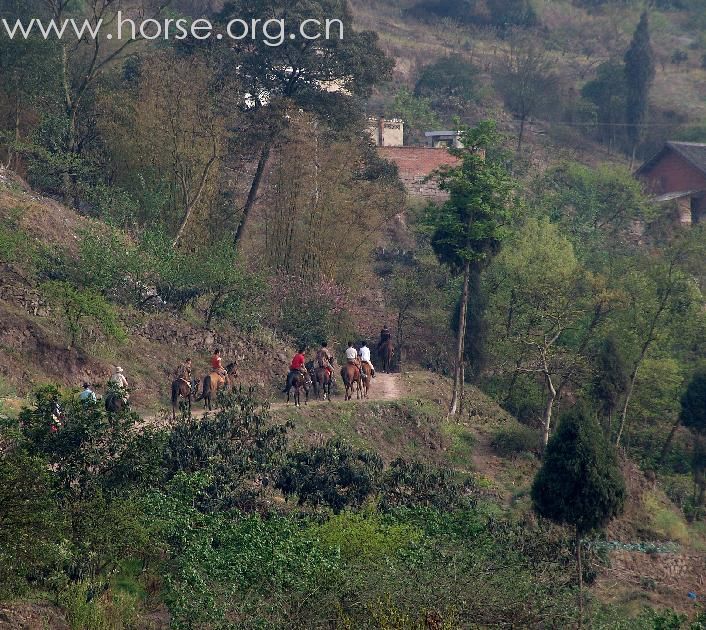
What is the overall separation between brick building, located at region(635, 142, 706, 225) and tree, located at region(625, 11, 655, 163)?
6799mm

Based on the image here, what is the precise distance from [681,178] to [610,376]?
77.8 ft

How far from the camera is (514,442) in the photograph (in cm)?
3002

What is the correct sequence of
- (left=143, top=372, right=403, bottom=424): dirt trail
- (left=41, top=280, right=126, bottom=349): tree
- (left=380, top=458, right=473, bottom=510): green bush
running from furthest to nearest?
(left=143, top=372, right=403, bottom=424): dirt trail < (left=41, top=280, right=126, bottom=349): tree < (left=380, top=458, right=473, bottom=510): green bush

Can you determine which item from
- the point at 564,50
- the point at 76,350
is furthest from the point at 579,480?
the point at 564,50

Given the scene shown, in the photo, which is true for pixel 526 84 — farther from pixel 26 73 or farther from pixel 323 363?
pixel 323 363

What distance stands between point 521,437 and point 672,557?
17.1 ft

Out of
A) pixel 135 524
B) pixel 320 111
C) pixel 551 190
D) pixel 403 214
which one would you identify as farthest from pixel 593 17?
pixel 135 524

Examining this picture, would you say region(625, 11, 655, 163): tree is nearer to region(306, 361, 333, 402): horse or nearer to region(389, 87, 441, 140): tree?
region(389, 87, 441, 140): tree

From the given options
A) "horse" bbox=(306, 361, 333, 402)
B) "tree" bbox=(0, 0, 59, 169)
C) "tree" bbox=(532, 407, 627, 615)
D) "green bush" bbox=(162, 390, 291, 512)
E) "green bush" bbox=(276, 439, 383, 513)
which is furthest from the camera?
"tree" bbox=(0, 0, 59, 169)

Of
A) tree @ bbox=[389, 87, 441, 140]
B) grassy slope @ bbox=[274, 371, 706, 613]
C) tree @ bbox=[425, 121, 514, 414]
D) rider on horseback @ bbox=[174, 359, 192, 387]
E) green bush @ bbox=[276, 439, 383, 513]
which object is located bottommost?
grassy slope @ bbox=[274, 371, 706, 613]

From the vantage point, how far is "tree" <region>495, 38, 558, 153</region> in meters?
61.2

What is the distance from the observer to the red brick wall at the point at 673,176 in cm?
5234

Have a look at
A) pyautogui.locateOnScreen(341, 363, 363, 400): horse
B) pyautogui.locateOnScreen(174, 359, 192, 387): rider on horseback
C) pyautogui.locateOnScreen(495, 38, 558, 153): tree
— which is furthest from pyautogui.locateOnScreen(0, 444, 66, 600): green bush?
pyautogui.locateOnScreen(495, 38, 558, 153): tree

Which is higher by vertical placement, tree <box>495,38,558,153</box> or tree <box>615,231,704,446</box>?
tree <box>495,38,558,153</box>
